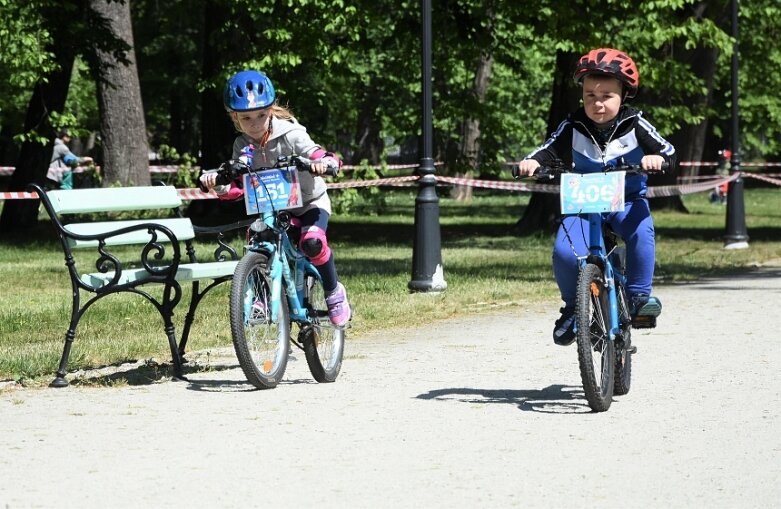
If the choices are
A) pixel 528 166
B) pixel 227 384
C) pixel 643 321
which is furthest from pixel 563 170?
pixel 227 384

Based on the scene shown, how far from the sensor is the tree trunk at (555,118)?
77.2 feet

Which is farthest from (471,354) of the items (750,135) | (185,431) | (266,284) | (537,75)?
(750,135)

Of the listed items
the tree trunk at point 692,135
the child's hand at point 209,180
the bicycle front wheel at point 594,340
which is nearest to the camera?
the bicycle front wheel at point 594,340

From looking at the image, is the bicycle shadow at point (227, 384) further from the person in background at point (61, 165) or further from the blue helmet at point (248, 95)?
the person in background at point (61, 165)

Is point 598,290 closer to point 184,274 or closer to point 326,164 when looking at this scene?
point 326,164

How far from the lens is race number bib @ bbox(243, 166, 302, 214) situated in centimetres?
765

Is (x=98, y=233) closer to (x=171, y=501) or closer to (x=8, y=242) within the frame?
(x=171, y=501)

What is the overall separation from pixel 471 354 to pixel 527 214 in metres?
16.4

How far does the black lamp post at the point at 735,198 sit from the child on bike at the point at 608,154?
46.1 ft

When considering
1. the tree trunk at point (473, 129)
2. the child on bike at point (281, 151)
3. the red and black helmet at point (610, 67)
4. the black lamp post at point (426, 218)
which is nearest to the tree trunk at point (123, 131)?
the tree trunk at point (473, 129)

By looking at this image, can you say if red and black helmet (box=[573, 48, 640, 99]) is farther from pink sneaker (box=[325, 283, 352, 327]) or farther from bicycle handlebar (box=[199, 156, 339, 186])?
pink sneaker (box=[325, 283, 352, 327])

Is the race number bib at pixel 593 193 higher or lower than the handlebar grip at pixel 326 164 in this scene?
lower

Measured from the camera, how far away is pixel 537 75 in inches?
2028

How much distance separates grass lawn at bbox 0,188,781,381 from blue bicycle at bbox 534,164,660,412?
3.06 metres
